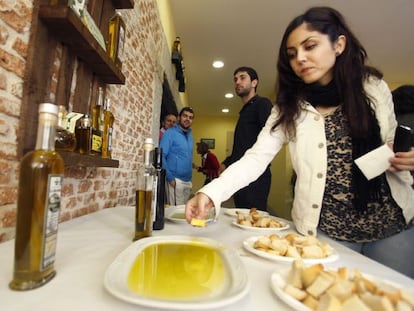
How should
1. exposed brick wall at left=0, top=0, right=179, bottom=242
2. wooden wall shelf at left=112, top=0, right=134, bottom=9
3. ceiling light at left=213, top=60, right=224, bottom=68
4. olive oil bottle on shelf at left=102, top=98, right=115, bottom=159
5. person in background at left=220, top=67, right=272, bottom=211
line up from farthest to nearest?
ceiling light at left=213, top=60, right=224, bottom=68
person in background at left=220, top=67, right=272, bottom=211
wooden wall shelf at left=112, top=0, right=134, bottom=9
olive oil bottle on shelf at left=102, top=98, right=115, bottom=159
exposed brick wall at left=0, top=0, right=179, bottom=242

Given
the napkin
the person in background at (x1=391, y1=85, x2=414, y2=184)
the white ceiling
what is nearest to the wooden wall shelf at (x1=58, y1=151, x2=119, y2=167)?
the napkin

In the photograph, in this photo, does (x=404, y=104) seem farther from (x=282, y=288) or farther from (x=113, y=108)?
(x=113, y=108)

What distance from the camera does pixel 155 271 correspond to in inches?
19.5

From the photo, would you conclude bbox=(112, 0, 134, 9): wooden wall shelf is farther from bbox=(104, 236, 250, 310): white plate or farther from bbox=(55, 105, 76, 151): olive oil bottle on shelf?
bbox=(104, 236, 250, 310): white plate

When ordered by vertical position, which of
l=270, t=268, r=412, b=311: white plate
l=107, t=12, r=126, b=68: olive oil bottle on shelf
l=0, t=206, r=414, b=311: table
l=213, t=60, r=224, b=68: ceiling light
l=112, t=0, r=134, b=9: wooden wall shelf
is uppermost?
l=213, t=60, r=224, b=68: ceiling light

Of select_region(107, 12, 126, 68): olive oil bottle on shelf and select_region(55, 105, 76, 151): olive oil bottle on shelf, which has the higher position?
select_region(107, 12, 126, 68): olive oil bottle on shelf

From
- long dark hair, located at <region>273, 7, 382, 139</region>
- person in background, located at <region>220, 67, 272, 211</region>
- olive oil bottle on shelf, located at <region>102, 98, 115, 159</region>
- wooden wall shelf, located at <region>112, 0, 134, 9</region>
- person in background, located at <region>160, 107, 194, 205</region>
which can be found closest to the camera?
long dark hair, located at <region>273, 7, 382, 139</region>

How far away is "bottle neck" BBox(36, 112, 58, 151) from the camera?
0.39 m

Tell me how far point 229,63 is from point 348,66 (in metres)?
3.49

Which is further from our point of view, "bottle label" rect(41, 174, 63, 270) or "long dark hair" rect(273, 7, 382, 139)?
"long dark hair" rect(273, 7, 382, 139)

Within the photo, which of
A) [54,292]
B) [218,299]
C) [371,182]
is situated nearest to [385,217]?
[371,182]

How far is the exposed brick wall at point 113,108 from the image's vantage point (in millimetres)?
653

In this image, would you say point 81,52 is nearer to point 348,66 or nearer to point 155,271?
point 155,271

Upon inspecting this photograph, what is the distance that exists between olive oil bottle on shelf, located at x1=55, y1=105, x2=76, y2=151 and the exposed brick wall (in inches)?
4.1
